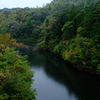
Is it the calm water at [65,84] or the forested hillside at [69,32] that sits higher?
the forested hillside at [69,32]

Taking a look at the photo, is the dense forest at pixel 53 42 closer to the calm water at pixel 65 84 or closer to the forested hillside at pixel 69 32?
the forested hillside at pixel 69 32

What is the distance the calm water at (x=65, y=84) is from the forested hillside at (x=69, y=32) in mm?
1972

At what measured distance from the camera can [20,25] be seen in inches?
2319

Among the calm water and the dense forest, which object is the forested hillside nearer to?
the dense forest

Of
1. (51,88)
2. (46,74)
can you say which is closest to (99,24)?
(46,74)

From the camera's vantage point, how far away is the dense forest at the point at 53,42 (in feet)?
34.7

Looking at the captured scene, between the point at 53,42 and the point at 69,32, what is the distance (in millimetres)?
6759

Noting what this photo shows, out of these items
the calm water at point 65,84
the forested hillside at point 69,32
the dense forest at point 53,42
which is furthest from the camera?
the forested hillside at point 69,32

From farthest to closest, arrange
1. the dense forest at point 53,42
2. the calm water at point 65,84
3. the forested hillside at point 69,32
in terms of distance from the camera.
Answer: the forested hillside at point 69,32 < the calm water at point 65,84 < the dense forest at point 53,42

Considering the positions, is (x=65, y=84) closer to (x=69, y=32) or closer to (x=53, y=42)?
(x=69, y=32)

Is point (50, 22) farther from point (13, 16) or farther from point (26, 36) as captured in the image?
point (13, 16)

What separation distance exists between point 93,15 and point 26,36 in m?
36.1

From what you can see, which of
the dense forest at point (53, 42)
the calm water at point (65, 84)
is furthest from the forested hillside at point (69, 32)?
the calm water at point (65, 84)

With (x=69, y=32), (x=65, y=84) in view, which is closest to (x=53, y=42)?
(x=69, y=32)
